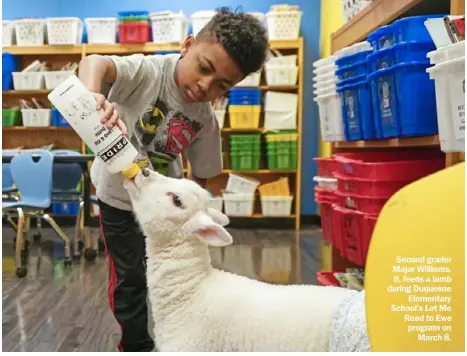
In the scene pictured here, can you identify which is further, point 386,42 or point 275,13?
point 275,13

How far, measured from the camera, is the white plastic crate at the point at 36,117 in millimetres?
4457

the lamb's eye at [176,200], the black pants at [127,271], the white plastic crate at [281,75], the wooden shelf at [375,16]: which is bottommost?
the black pants at [127,271]

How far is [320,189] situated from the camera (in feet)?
6.95

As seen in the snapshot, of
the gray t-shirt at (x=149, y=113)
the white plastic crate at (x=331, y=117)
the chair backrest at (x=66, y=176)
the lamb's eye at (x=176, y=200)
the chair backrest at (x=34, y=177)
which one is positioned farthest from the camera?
the chair backrest at (x=66, y=176)

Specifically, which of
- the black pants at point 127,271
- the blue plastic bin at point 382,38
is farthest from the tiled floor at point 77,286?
the blue plastic bin at point 382,38

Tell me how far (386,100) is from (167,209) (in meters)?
0.78

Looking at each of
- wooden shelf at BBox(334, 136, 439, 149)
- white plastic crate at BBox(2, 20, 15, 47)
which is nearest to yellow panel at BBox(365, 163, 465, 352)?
wooden shelf at BBox(334, 136, 439, 149)

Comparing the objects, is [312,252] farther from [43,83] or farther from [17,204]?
[43,83]

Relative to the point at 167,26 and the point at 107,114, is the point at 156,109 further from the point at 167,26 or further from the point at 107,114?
the point at 167,26

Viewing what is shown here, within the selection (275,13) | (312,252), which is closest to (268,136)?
(275,13)

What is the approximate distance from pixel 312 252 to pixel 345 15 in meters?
1.61

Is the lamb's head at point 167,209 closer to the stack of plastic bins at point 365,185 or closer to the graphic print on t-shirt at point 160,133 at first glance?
the graphic print on t-shirt at point 160,133

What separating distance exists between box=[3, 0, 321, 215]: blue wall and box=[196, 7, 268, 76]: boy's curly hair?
11.2ft

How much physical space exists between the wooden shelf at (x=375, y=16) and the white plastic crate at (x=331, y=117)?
0.86ft
